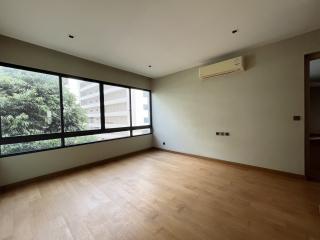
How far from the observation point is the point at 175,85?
15.7ft

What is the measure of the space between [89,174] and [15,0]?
3.09 m

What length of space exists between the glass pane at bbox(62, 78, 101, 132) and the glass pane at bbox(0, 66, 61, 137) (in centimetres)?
19

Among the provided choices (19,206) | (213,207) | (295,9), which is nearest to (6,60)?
(19,206)

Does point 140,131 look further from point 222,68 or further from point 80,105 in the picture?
point 222,68

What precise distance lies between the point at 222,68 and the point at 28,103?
4.24 metres

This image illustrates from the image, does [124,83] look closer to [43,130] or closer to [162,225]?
[43,130]

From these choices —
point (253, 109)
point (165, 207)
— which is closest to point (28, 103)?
point (165, 207)

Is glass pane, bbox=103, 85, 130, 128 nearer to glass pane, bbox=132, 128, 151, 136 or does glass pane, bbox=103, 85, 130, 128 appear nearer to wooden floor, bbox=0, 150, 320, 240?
glass pane, bbox=132, 128, 151, 136

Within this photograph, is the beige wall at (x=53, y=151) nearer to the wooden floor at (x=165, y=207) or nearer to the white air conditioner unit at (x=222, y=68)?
the wooden floor at (x=165, y=207)

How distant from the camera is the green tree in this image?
8.82 ft

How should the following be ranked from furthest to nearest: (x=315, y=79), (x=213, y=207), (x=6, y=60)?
(x=315, y=79) < (x=6, y=60) < (x=213, y=207)

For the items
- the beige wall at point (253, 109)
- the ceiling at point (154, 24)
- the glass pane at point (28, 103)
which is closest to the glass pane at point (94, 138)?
the glass pane at point (28, 103)

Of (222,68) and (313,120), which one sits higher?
(222,68)

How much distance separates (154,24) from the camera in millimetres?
2316
